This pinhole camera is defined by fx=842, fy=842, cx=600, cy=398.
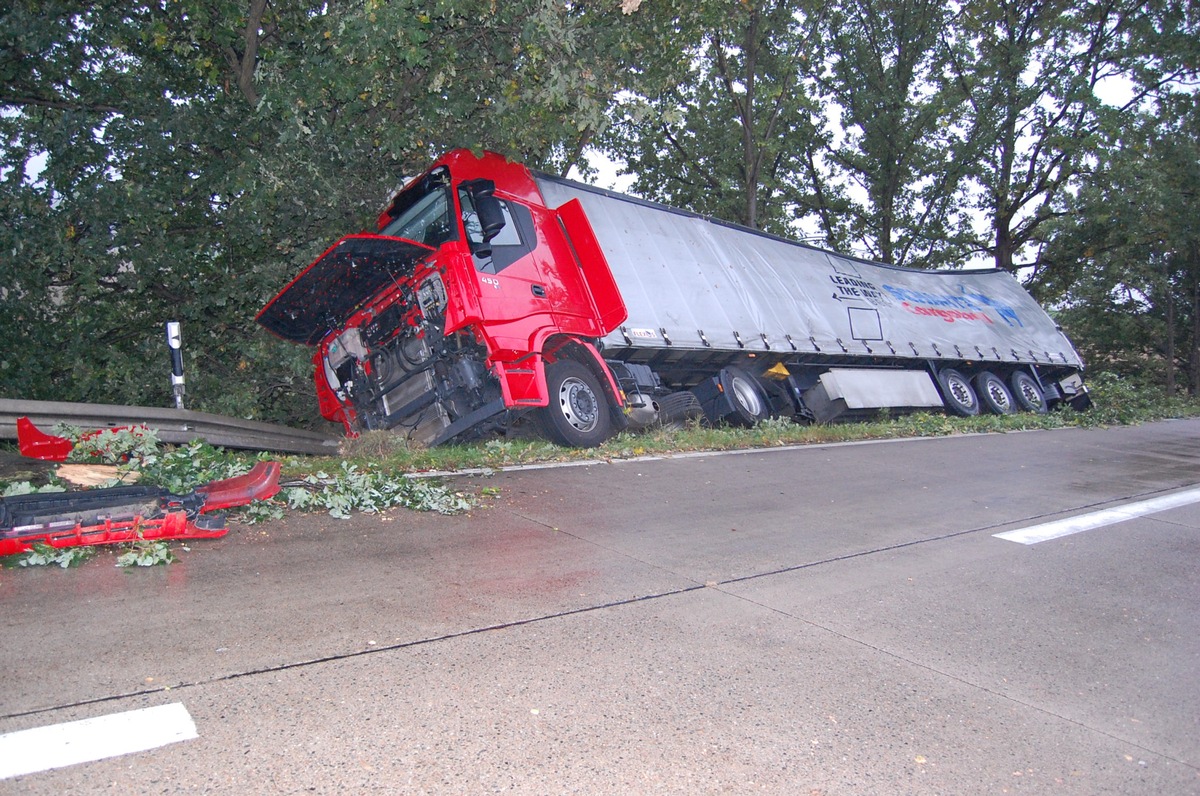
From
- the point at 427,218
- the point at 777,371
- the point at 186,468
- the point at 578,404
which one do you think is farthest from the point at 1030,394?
the point at 186,468

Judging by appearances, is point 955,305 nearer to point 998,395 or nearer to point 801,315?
point 998,395

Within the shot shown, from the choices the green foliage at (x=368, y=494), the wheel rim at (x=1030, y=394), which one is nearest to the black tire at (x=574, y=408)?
the green foliage at (x=368, y=494)

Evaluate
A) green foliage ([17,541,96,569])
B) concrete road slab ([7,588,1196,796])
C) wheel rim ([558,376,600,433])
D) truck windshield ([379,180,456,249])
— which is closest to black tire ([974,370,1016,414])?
wheel rim ([558,376,600,433])

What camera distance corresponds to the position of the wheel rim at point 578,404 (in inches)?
376

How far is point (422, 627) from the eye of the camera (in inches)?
152

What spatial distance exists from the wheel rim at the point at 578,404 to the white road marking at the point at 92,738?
6.78m

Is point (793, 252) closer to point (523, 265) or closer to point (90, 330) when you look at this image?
point (523, 265)

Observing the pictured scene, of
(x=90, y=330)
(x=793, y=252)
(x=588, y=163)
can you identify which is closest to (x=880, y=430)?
(x=793, y=252)

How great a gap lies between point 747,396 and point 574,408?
4164 millimetres

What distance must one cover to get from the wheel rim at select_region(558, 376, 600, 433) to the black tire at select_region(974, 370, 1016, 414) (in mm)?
11776

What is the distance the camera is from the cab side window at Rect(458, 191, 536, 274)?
859 cm

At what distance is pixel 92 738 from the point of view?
105 inches

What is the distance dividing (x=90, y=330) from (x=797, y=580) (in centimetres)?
1119

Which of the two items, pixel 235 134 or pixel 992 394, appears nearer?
pixel 235 134
